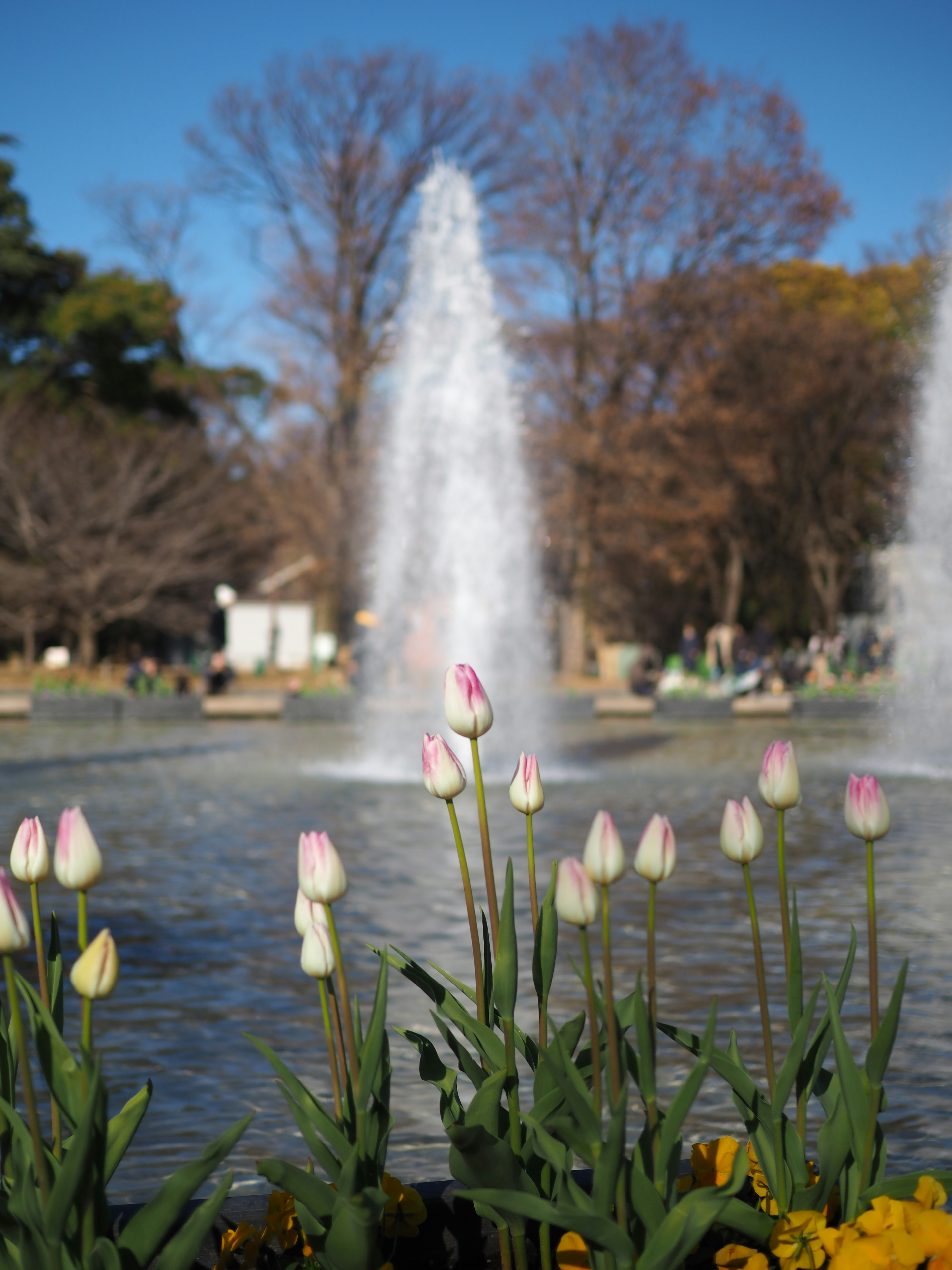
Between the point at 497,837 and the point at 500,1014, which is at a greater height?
the point at 500,1014

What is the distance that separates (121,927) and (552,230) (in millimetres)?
36378

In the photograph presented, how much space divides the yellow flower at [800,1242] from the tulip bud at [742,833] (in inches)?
23.1

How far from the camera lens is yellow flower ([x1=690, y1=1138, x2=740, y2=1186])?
2.79 meters

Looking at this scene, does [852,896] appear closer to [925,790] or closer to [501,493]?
[925,790]

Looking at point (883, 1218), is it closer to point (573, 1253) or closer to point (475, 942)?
point (573, 1253)

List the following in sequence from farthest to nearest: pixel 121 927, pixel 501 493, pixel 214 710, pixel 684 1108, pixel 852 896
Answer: pixel 214 710, pixel 501 493, pixel 852 896, pixel 121 927, pixel 684 1108

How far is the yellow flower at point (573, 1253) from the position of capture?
2.48m

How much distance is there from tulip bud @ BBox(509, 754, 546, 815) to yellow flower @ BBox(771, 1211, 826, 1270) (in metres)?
0.81

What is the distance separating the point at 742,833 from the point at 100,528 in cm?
4023

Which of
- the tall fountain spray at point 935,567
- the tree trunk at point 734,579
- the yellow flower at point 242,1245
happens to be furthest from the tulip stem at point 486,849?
the tree trunk at point 734,579

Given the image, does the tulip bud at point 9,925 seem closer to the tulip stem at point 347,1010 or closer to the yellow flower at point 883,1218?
the tulip stem at point 347,1010

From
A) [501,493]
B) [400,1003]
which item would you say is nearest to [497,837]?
[400,1003]

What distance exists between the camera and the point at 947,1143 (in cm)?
446

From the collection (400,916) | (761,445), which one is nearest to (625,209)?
(761,445)
